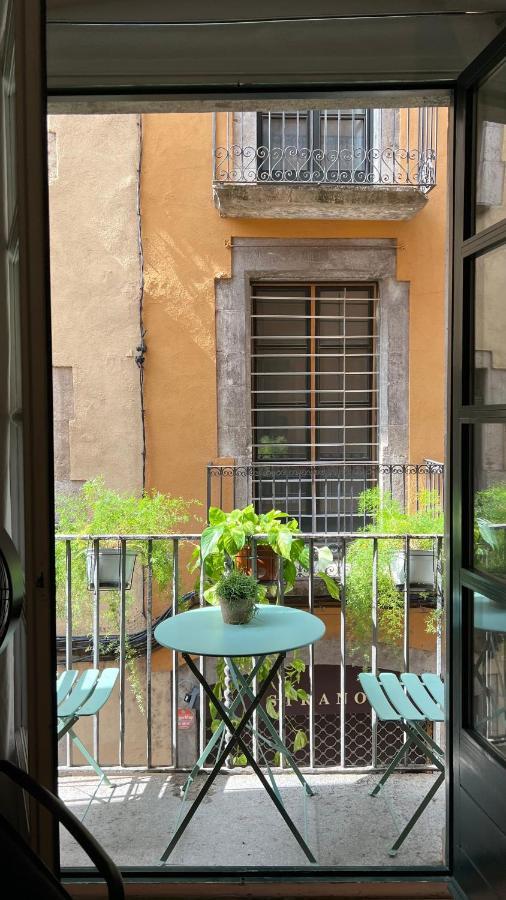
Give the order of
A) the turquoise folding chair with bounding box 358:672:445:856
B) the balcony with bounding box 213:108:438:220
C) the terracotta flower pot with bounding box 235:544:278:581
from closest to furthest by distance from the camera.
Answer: the turquoise folding chair with bounding box 358:672:445:856 → the terracotta flower pot with bounding box 235:544:278:581 → the balcony with bounding box 213:108:438:220

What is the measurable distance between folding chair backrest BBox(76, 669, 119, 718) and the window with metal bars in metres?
5.13

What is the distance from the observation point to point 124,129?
6.76 m

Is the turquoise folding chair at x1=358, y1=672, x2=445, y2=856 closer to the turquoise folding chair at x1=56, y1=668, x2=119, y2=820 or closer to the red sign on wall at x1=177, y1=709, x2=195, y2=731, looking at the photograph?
the turquoise folding chair at x1=56, y1=668, x2=119, y2=820

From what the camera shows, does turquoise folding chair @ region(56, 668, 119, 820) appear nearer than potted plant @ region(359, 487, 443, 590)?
Yes

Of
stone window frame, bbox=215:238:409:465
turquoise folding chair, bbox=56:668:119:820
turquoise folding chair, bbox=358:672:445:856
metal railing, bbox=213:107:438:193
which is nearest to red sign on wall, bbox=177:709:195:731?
stone window frame, bbox=215:238:409:465

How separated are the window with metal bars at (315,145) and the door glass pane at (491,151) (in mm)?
4982

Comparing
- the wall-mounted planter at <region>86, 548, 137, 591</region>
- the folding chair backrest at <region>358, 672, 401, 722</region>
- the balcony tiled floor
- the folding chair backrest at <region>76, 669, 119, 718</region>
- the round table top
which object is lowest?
the balcony tiled floor

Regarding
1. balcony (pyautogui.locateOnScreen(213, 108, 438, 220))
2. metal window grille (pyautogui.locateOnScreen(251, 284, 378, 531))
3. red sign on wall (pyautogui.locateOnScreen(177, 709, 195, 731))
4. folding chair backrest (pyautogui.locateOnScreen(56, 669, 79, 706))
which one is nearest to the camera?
folding chair backrest (pyautogui.locateOnScreen(56, 669, 79, 706))

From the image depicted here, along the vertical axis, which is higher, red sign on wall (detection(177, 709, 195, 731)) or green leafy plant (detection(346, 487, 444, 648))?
green leafy plant (detection(346, 487, 444, 648))

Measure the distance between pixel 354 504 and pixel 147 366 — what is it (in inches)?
95.9

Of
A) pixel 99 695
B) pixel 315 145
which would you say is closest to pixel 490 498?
pixel 99 695

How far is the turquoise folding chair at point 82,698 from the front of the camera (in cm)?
265

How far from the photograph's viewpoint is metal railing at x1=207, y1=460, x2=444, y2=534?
6965mm

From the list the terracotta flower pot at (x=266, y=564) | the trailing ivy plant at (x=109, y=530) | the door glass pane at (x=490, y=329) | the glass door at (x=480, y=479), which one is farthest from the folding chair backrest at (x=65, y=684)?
the terracotta flower pot at (x=266, y=564)
